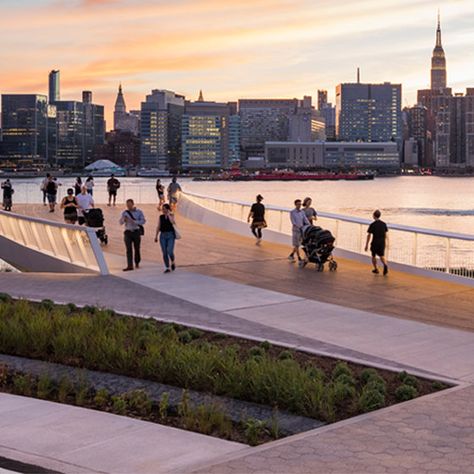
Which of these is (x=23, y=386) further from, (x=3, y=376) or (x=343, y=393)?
(x=343, y=393)

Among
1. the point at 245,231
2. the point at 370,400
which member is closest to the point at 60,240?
the point at 245,231

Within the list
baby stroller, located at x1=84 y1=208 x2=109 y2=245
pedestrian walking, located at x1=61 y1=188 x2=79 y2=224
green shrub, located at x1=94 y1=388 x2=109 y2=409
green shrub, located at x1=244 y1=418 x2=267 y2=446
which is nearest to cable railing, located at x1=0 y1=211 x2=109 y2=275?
pedestrian walking, located at x1=61 y1=188 x2=79 y2=224

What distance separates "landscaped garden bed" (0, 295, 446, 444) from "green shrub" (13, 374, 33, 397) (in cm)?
1

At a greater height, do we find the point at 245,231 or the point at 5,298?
the point at 245,231

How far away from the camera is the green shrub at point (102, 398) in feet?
31.2

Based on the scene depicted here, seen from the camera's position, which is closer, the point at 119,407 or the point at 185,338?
the point at 119,407

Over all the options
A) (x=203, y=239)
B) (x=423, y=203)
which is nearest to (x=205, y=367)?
(x=203, y=239)

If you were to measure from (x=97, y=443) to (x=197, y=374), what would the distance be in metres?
2.33

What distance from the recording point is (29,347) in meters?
12.2

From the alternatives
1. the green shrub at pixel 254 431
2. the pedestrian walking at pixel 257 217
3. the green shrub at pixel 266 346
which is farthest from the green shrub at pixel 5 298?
the pedestrian walking at pixel 257 217

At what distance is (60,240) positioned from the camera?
23.3 metres

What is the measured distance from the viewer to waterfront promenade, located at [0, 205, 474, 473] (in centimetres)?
752

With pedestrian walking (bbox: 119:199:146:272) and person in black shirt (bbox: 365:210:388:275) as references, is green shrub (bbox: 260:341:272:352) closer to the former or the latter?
person in black shirt (bbox: 365:210:388:275)

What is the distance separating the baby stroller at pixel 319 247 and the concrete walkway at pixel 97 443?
12884 millimetres
